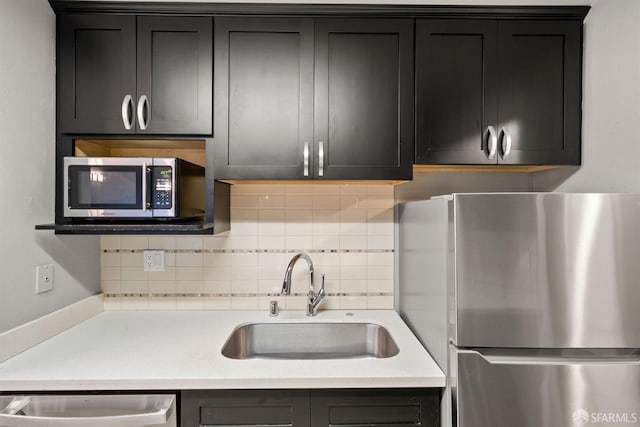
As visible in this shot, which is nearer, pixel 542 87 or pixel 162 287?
pixel 542 87

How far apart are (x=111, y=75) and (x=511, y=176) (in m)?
2.01

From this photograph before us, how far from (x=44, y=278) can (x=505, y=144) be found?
6.60ft

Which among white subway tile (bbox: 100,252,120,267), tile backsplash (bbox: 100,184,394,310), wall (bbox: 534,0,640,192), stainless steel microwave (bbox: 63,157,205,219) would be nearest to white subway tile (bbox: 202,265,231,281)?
tile backsplash (bbox: 100,184,394,310)

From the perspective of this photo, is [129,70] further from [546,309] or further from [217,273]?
[546,309]

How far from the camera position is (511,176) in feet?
6.64

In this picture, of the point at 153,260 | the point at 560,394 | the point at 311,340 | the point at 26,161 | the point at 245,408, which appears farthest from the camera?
the point at 153,260

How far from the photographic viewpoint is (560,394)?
45.4 inches

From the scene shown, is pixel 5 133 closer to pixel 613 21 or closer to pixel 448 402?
pixel 448 402

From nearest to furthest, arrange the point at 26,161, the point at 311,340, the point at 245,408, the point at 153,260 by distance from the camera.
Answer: the point at 245,408
the point at 26,161
the point at 311,340
the point at 153,260

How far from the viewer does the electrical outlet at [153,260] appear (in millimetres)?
1973

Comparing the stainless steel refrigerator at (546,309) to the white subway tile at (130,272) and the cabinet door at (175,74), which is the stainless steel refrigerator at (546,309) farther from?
the white subway tile at (130,272)

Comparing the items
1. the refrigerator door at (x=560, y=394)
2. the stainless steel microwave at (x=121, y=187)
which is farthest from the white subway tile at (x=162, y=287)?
the refrigerator door at (x=560, y=394)

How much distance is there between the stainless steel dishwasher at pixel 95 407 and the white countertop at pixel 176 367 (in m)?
0.04

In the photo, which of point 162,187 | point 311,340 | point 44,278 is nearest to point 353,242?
point 311,340
